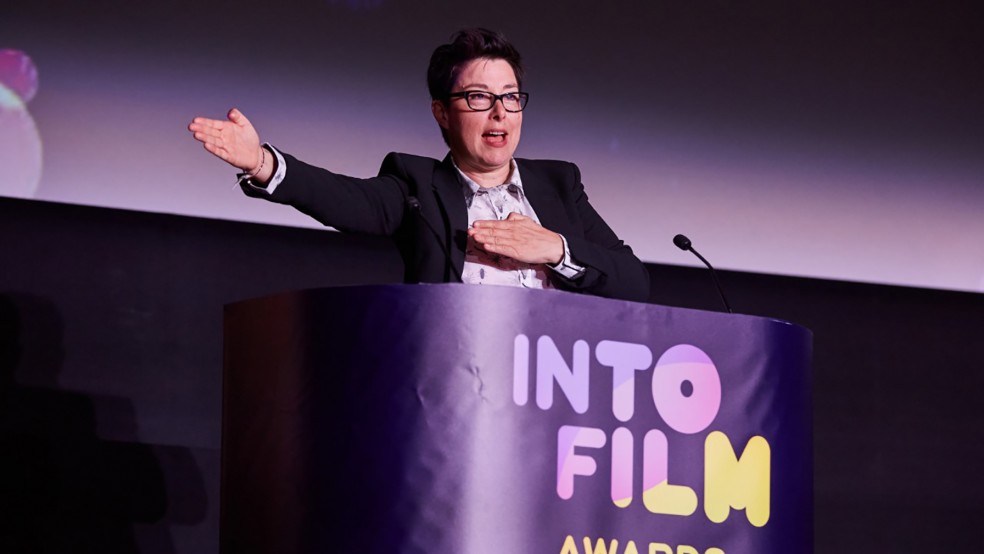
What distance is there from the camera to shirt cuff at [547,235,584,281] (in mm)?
2014

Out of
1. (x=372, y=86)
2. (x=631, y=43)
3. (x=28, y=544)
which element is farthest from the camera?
(x=631, y=43)

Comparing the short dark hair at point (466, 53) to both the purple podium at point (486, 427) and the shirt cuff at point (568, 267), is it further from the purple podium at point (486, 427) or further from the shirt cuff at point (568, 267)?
the purple podium at point (486, 427)

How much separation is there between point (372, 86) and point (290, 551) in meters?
2.20

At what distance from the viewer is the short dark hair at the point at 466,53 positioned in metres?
2.23

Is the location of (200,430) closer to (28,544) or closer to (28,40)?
(28,544)

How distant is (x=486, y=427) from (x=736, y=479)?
1.47 ft

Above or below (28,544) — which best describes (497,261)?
above

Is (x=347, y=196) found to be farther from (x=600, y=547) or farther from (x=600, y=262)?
(x=600, y=547)

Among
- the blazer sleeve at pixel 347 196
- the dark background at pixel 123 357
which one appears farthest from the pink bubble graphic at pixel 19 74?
the blazer sleeve at pixel 347 196

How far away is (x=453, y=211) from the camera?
Answer: 215cm

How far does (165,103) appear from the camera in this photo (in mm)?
3432

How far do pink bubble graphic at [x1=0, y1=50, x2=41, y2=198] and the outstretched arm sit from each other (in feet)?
5.34

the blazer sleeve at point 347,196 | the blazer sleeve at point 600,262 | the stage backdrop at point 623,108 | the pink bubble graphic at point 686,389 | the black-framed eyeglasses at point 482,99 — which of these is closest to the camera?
the pink bubble graphic at point 686,389

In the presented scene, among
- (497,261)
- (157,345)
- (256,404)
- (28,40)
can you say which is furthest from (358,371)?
(28,40)
